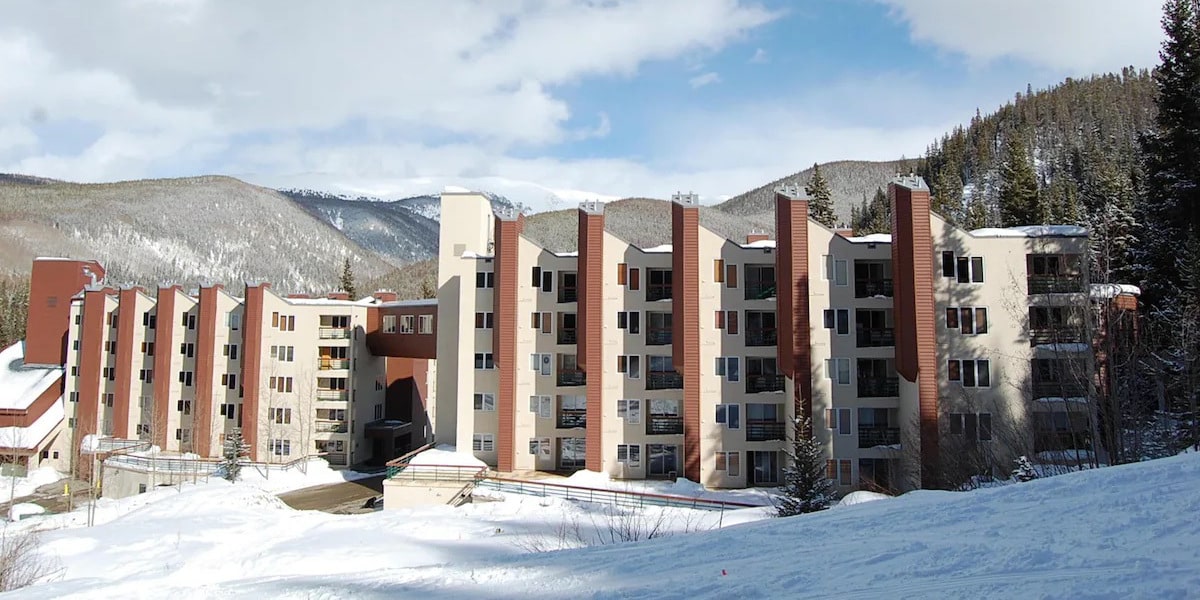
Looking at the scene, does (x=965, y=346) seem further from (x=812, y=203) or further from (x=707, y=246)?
(x=812, y=203)

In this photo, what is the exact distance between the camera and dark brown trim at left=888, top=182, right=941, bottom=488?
30.7m

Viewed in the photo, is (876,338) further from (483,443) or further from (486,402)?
(483,443)

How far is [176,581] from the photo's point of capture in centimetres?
1639

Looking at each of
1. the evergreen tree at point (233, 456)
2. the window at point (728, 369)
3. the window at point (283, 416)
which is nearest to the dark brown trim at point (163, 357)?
the evergreen tree at point (233, 456)

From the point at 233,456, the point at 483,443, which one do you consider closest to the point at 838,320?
the point at 483,443

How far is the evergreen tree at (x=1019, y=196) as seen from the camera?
60.5 m

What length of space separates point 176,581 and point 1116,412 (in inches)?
1106

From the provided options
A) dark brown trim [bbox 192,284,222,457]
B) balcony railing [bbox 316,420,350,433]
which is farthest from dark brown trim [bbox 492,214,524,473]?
dark brown trim [bbox 192,284,222,457]

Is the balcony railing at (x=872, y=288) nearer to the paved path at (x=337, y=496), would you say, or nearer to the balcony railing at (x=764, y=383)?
the balcony railing at (x=764, y=383)

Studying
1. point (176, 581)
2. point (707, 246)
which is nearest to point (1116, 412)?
point (707, 246)

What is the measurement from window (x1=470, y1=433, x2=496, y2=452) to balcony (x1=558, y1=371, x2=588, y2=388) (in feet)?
16.2

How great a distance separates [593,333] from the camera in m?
35.3

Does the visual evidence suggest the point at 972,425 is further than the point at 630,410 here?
No

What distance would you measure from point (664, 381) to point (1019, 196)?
145 feet
